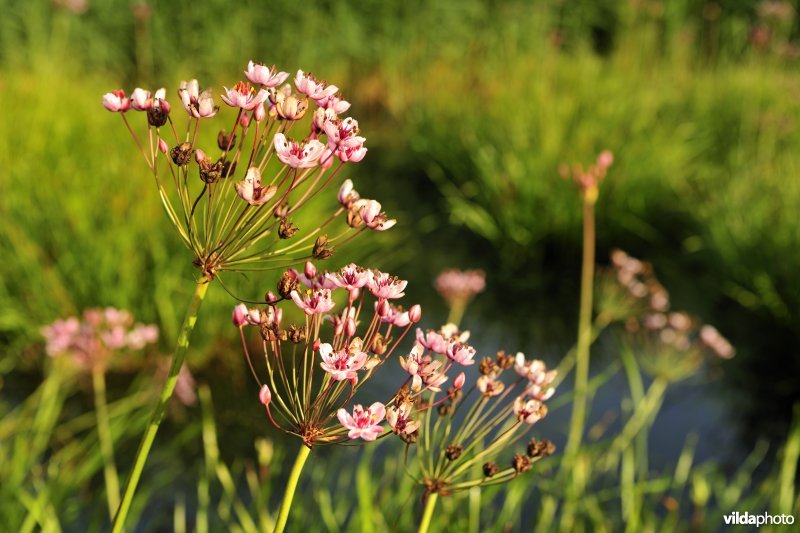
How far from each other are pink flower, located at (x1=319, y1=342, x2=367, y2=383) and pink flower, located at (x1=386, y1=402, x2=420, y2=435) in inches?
2.5

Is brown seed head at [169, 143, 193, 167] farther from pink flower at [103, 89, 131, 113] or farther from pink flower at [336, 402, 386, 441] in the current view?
pink flower at [336, 402, 386, 441]

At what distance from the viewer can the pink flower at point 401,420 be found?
1030 mm

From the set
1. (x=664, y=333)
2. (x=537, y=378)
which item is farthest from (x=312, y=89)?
(x=664, y=333)

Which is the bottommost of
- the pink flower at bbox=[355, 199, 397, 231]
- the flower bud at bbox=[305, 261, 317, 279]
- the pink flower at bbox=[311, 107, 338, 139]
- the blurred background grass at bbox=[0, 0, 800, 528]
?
the flower bud at bbox=[305, 261, 317, 279]

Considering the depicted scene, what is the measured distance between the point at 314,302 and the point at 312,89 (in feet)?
0.88

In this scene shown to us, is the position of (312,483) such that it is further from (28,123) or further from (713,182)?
(713,182)

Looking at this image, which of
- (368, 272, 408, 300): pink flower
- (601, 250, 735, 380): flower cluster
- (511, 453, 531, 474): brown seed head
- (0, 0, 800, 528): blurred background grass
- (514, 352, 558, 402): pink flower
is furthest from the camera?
(0, 0, 800, 528): blurred background grass

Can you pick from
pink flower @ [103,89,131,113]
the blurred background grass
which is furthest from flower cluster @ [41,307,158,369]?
pink flower @ [103,89,131,113]

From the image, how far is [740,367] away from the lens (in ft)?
13.7

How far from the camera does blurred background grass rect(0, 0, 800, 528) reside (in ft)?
12.1

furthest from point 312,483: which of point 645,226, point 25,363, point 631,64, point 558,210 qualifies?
point 631,64

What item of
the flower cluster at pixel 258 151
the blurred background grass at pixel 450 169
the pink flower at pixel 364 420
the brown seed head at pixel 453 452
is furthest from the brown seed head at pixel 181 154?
the blurred background grass at pixel 450 169

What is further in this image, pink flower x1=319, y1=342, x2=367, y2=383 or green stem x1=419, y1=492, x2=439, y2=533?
green stem x1=419, y1=492, x2=439, y2=533

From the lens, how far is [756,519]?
2.77 m
